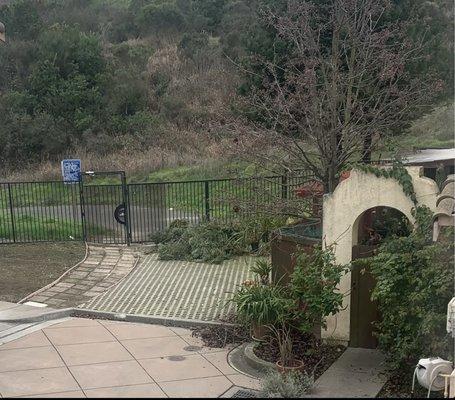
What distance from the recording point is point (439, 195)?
551 cm

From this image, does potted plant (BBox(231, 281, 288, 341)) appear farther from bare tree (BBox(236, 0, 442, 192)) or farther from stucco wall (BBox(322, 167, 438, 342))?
bare tree (BBox(236, 0, 442, 192))

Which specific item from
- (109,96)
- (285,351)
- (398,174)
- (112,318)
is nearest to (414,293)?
(398,174)

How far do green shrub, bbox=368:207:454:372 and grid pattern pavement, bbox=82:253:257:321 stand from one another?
9.16 feet

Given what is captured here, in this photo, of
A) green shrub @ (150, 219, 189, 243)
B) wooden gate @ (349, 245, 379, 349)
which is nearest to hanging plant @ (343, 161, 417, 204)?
wooden gate @ (349, 245, 379, 349)

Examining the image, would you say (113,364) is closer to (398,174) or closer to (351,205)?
(351,205)

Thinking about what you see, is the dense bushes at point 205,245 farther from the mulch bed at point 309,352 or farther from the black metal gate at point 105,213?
the mulch bed at point 309,352

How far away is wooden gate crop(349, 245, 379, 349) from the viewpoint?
602 cm

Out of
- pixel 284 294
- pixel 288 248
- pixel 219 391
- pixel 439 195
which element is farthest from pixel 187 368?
pixel 439 195

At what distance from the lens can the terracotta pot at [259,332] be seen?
622 centimetres

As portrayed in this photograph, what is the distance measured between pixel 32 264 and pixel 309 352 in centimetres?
Result: 691

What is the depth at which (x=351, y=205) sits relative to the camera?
6086mm

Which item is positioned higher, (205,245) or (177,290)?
(205,245)

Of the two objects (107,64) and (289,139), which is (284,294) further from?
(107,64)

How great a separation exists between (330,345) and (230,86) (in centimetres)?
3167
